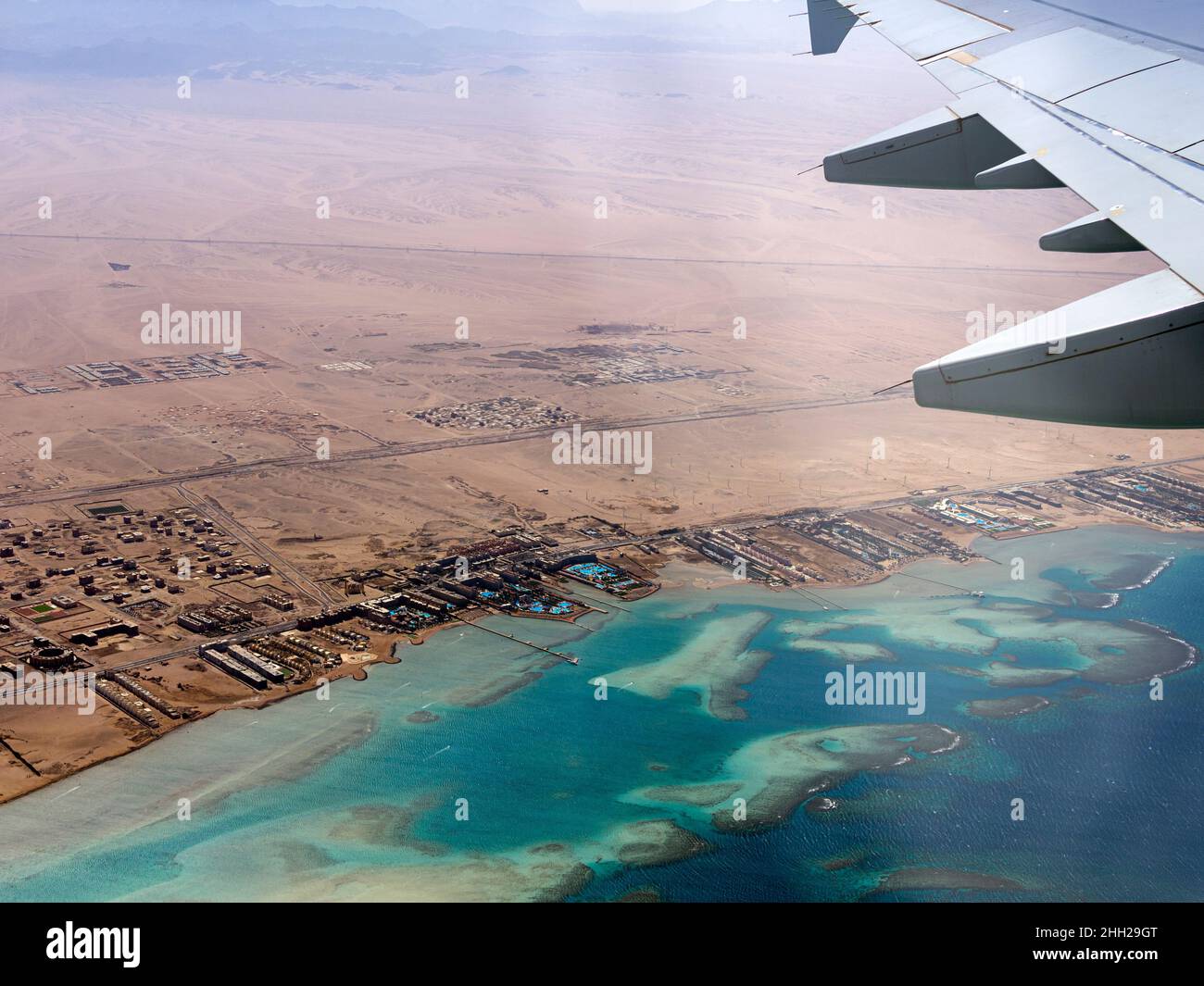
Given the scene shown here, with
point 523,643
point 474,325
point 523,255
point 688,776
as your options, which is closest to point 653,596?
point 523,643

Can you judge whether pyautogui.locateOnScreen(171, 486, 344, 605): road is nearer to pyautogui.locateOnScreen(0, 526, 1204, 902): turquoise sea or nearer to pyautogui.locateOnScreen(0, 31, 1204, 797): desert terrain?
pyautogui.locateOnScreen(0, 31, 1204, 797): desert terrain

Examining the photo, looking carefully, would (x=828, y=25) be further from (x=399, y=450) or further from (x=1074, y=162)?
(x=399, y=450)

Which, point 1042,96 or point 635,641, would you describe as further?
point 635,641

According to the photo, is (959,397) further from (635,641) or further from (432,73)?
(432,73)

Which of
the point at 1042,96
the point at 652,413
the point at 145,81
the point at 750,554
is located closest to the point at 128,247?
the point at 652,413

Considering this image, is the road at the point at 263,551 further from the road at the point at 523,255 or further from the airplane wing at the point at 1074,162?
the road at the point at 523,255

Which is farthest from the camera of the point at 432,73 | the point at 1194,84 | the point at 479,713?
the point at 432,73

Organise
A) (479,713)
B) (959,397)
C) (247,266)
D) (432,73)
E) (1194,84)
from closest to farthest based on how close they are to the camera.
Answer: (959,397), (1194,84), (479,713), (247,266), (432,73)
